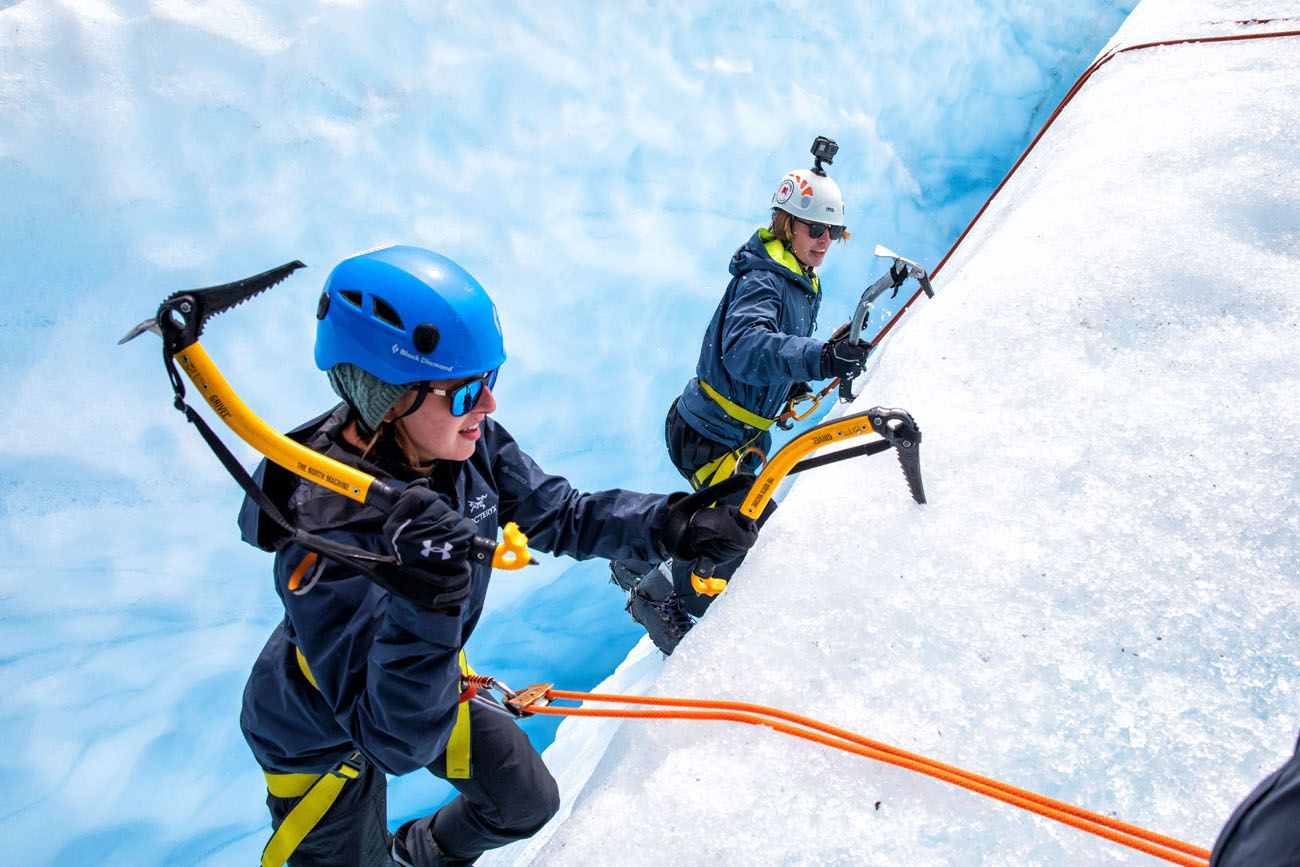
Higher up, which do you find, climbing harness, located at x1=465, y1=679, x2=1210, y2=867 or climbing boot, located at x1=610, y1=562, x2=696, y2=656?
climbing harness, located at x1=465, y1=679, x2=1210, y2=867

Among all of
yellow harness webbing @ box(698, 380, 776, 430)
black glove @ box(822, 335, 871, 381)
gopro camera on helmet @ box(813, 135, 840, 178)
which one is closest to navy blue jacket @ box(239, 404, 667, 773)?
black glove @ box(822, 335, 871, 381)

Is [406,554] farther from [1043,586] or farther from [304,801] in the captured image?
[1043,586]

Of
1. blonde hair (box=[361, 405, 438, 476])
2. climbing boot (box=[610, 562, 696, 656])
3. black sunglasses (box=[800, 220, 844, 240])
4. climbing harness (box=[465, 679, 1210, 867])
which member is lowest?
climbing boot (box=[610, 562, 696, 656])

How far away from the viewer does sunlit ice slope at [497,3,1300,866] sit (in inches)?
40.8

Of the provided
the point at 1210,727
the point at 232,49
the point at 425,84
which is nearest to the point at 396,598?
the point at 1210,727

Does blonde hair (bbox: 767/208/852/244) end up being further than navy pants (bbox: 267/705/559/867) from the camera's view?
Yes

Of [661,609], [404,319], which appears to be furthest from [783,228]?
[404,319]

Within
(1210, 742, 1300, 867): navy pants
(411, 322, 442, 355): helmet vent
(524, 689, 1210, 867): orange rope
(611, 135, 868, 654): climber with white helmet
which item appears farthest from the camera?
(611, 135, 868, 654): climber with white helmet

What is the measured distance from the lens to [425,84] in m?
3.79

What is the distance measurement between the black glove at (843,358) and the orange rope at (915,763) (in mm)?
1146

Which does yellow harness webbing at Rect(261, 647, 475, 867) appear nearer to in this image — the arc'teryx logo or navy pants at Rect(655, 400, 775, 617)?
the arc'teryx logo

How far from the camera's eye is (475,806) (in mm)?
1680

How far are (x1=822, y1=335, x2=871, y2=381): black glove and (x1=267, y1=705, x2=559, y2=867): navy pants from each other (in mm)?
1170

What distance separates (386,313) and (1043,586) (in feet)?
3.55
